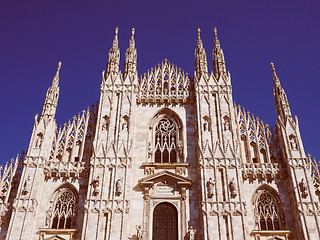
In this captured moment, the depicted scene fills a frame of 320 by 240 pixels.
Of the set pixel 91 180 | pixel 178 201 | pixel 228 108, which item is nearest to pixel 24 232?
pixel 91 180

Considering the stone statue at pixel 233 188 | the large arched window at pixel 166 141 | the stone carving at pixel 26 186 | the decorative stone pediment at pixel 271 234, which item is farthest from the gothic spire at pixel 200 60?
the stone carving at pixel 26 186

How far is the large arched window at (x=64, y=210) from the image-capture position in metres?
20.2

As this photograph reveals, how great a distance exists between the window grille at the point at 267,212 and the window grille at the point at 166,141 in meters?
5.73

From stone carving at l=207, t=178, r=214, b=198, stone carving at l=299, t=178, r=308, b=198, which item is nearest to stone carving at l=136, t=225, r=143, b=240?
stone carving at l=207, t=178, r=214, b=198

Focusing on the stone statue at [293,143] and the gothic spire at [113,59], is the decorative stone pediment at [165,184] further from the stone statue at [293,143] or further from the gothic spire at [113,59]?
the gothic spire at [113,59]

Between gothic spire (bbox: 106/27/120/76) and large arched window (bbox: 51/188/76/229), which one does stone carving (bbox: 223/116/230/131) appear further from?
large arched window (bbox: 51/188/76/229)

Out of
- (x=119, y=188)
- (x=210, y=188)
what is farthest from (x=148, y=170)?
(x=210, y=188)

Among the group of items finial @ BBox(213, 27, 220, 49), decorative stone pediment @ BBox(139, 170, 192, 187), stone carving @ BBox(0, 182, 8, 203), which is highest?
finial @ BBox(213, 27, 220, 49)

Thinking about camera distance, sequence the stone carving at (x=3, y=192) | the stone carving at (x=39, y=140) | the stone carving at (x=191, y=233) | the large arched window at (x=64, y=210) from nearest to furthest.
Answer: the stone carving at (x=191, y=233)
the large arched window at (x=64, y=210)
the stone carving at (x=3, y=192)
the stone carving at (x=39, y=140)

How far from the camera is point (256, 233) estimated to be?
1919 centimetres

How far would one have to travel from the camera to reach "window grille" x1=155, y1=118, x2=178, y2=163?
2265cm

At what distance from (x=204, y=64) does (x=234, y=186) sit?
9933 millimetres

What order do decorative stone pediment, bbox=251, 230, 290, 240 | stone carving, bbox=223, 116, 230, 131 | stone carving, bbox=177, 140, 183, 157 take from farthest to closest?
stone carving, bbox=223, 116, 230, 131 < stone carving, bbox=177, 140, 183, 157 < decorative stone pediment, bbox=251, 230, 290, 240

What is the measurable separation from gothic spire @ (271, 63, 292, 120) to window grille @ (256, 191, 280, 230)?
17.7ft
